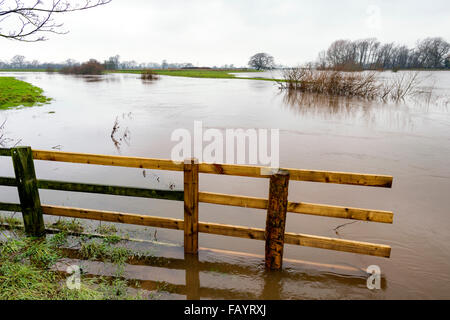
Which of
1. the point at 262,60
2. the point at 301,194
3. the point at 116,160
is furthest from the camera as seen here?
the point at 262,60

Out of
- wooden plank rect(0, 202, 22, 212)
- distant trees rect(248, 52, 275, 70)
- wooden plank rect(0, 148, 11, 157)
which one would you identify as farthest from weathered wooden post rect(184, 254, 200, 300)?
distant trees rect(248, 52, 275, 70)

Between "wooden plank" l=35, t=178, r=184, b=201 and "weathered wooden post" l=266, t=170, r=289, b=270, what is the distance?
134 centimetres

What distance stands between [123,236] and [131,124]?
13001 mm

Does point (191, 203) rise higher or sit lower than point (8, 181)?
lower

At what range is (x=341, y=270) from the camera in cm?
448

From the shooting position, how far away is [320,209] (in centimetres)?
406

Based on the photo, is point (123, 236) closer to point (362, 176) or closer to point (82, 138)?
point (362, 176)

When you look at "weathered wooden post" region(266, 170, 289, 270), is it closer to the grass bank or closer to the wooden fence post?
the wooden fence post

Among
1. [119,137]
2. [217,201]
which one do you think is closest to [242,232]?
[217,201]

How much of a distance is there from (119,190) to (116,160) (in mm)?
480

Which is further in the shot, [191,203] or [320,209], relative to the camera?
[191,203]

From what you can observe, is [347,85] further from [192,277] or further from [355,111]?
[192,277]
